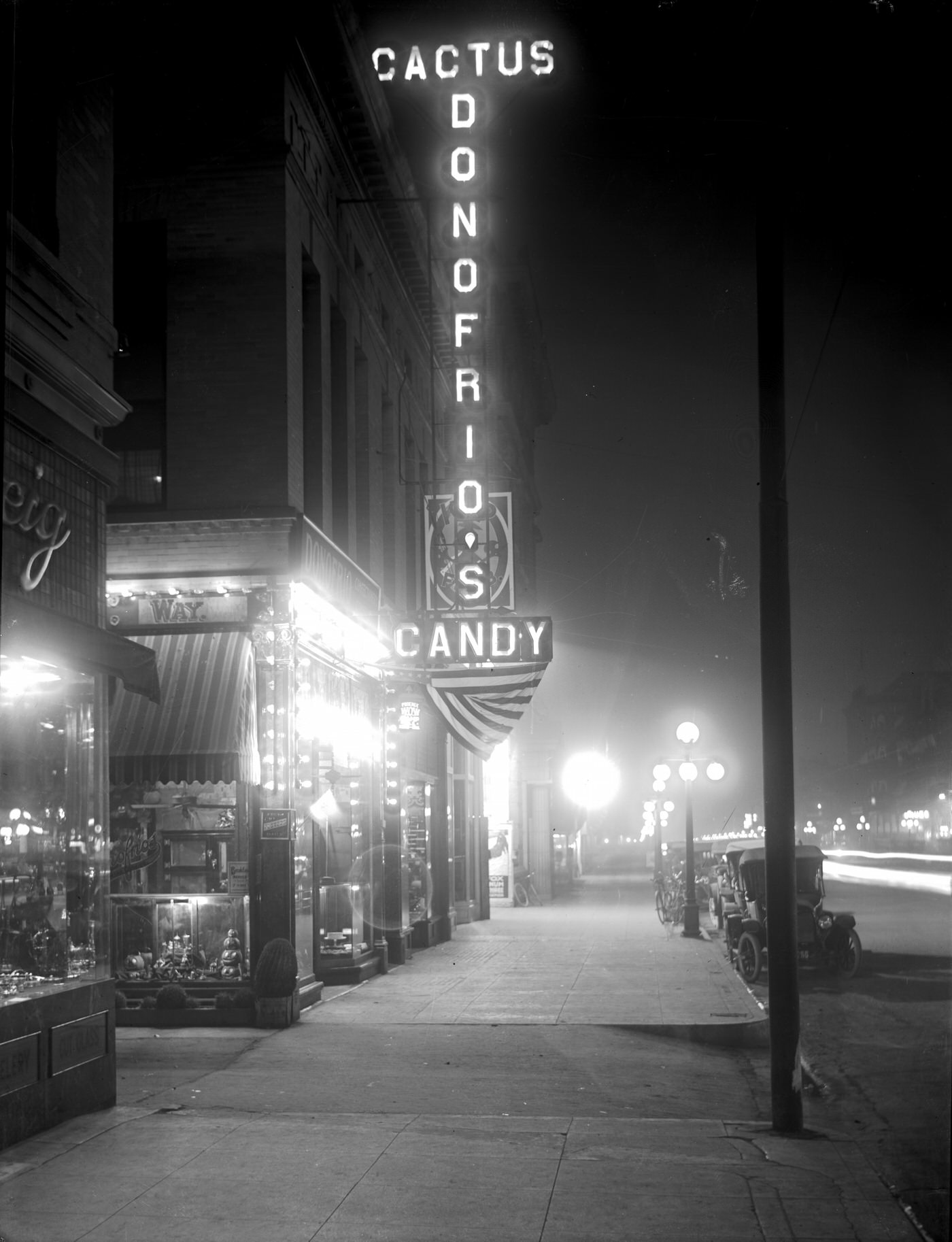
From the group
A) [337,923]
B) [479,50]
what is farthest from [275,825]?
[479,50]

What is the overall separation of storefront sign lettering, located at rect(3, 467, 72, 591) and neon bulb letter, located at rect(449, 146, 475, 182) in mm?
12878

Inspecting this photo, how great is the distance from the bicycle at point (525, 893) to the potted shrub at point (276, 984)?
26.9 meters

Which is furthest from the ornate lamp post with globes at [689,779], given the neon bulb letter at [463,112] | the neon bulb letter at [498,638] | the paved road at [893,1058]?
the neon bulb letter at [463,112]

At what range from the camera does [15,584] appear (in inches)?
400

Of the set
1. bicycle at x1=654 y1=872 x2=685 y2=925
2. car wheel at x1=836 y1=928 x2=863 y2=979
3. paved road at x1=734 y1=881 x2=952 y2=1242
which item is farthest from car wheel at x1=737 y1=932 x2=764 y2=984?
bicycle at x1=654 y1=872 x2=685 y2=925

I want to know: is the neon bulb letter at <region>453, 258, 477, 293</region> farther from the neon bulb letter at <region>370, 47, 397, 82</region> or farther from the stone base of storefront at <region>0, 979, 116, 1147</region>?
the stone base of storefront at <region>0, 979, 116, 1147</region>

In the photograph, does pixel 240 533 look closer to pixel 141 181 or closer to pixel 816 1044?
pixel 141 181

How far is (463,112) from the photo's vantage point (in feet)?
70.7

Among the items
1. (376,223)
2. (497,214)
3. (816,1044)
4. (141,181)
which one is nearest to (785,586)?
(816,1044)

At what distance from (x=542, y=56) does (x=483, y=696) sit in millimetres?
9553

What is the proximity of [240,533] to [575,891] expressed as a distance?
1502 inches

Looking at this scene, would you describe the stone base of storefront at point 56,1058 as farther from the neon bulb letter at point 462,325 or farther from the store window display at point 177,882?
the neon bulb letter at point 462,325

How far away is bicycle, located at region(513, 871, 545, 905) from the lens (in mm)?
42375

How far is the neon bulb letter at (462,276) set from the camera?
22719 mm
